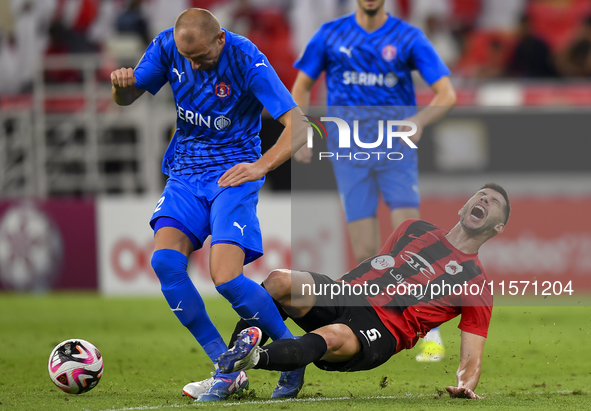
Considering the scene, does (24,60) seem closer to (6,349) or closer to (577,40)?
(6,349)

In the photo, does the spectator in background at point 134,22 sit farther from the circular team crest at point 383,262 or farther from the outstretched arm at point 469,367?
the outstretched arm at point 469,367

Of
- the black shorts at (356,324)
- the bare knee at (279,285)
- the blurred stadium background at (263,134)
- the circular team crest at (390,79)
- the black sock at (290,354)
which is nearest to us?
the black sock at (290,354)

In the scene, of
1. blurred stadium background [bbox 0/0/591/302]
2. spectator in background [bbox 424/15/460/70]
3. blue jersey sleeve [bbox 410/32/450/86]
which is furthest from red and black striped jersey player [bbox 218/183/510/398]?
spectator in background [bbox 424/15/460/70]

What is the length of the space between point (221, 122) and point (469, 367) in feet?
6.25

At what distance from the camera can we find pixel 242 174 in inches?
187

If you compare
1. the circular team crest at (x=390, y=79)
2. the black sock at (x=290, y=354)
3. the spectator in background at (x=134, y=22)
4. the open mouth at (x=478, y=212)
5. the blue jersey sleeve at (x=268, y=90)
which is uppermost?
the spectator in background at (x=134, y=22)

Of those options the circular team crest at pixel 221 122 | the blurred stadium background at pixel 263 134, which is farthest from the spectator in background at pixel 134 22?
the circular team crest at pixel 221 122

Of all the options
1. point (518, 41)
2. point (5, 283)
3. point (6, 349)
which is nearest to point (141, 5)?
point (5, 283)

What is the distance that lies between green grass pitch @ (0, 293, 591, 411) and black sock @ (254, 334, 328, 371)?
234 mm

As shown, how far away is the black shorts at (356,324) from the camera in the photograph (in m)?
4.43

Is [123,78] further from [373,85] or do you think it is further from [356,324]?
[373,85]

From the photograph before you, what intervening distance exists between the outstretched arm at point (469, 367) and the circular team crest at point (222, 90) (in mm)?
1849

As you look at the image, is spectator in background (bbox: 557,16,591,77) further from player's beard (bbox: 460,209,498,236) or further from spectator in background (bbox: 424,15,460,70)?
player's beard (bbox: 460,209,498,236)

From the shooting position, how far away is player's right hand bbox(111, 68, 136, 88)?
4.88 m
